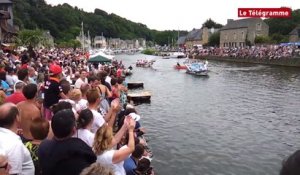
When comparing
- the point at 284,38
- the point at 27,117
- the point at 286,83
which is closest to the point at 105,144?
the point at 27,117

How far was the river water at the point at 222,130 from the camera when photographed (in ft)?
47.1

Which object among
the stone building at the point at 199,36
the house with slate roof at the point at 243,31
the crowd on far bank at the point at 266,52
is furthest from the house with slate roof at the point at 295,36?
the stone building at the point at 199,36

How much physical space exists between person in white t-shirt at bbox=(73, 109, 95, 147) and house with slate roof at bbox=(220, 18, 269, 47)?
112104 millimetres

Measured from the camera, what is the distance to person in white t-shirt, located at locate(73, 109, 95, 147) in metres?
6.08

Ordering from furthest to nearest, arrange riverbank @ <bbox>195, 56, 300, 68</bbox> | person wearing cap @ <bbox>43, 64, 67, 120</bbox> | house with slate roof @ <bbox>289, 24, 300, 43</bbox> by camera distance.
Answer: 1. house with slate roof @ <bbox>289, 24, 300, 43</bbox>
2. riverbank @ <bbox>195, 56, 300, 68</bbox>
3. person wearing cap @ <bbox>43, 64, 67, 120</bbox>

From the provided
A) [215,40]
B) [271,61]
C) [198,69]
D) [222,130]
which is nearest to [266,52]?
[271,61]

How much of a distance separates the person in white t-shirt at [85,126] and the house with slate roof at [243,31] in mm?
112104

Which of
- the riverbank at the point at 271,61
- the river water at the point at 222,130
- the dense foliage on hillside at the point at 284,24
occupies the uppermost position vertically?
the dense foliage on hillside at the point at 284,24

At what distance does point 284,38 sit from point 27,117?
10299 centimetres

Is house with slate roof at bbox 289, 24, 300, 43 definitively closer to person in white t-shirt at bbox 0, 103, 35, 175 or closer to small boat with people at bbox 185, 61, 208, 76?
small boat with people at bbox 185, 61, 208, 76

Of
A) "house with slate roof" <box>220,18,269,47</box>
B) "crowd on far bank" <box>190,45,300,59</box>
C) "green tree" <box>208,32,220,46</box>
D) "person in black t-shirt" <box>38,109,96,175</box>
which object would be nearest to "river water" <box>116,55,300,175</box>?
"person in black t-shirt" <box>38,109,96,175</box>

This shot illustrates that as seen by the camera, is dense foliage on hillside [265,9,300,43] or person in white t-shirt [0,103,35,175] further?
dense foliage on hillside [265,9,300,43]

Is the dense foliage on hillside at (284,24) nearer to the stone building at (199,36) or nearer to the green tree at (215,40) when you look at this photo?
the green tree at (215,40)

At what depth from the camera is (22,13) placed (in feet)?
422
